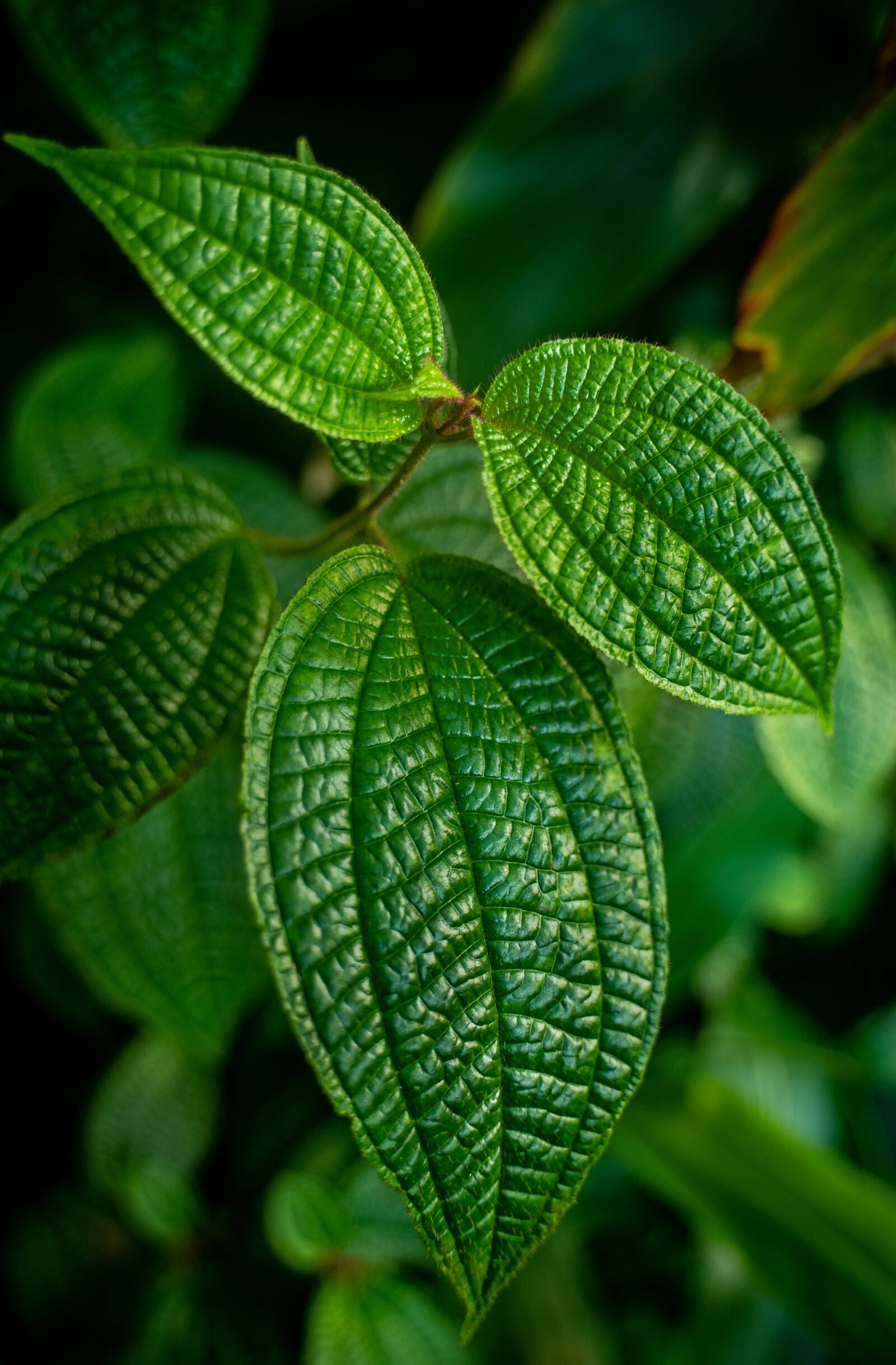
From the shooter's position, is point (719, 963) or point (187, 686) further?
point (719, 963)

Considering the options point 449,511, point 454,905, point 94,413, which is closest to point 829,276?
point 449,511

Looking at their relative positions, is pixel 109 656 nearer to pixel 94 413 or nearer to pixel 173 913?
pixel 173 913

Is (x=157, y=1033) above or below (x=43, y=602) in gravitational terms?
below

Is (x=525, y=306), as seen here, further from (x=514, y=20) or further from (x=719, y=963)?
(x=719, y=963)

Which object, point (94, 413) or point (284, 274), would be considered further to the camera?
point (94, 413)

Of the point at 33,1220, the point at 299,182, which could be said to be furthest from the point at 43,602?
the point at 33,1220

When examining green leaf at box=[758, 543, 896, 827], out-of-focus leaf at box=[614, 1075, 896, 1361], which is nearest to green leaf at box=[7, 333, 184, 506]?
green leaf at box=[758, 543, 896, 827]

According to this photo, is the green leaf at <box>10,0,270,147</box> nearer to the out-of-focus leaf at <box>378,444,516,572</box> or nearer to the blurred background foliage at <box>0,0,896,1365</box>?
the blurred background foliage at <box>0,0,896,1365</box>

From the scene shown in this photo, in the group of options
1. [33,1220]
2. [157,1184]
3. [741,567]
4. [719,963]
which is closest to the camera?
[741,567]
